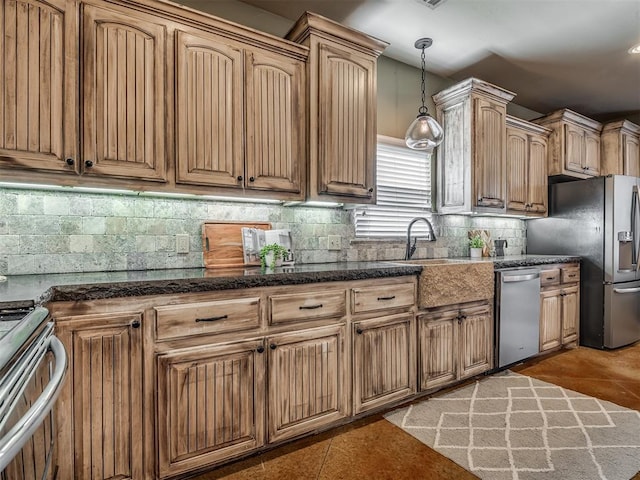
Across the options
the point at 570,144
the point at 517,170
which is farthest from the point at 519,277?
the point at 570,144

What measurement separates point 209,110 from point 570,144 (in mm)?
4276

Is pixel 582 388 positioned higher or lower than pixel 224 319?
lower

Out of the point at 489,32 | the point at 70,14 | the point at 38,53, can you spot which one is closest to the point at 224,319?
the point at 38,53

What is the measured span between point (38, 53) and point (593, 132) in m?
5.72

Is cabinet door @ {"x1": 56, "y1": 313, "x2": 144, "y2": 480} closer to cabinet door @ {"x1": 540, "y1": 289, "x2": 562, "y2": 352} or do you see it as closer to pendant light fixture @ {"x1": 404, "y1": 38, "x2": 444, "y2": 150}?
pendant light fixture @ {"x1": 404, "y1": 38, "x2": 444, "y2": 150}

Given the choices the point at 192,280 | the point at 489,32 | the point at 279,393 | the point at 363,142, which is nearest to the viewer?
the point at 192,280

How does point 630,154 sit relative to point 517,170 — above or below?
above

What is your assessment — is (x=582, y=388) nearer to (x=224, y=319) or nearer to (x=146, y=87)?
(x=224, y=319)

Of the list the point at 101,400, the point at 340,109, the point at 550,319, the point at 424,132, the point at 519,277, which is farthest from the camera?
the point at 550,319

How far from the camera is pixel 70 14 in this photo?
1.80 m

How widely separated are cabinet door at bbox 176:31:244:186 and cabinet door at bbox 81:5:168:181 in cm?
10

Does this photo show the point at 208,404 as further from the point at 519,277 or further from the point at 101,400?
the point at 519,277

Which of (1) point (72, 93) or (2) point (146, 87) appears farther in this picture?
(2) point (146, 87)

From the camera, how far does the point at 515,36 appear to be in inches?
122
